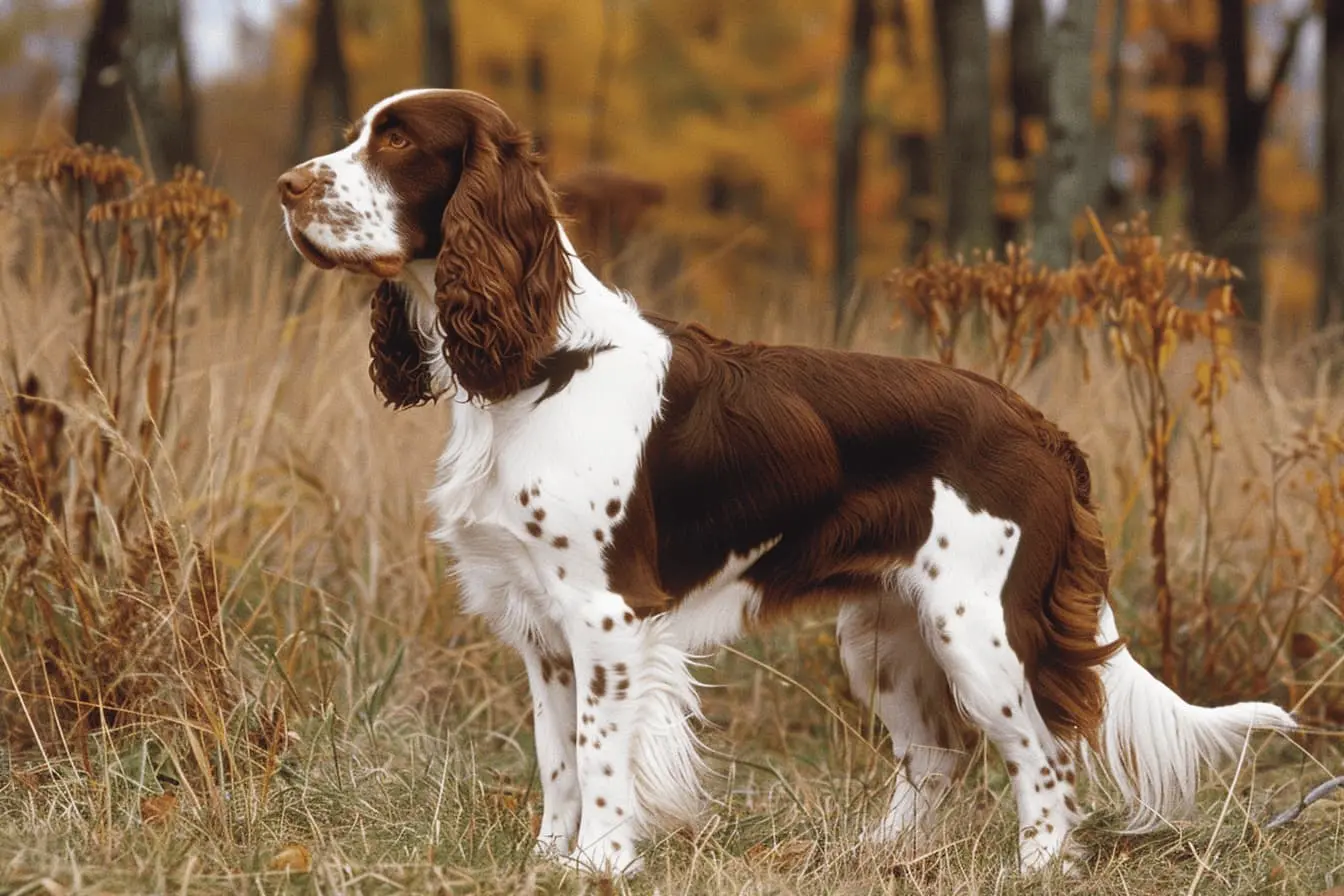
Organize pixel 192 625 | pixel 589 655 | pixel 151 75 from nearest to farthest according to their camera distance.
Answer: pixel 589 655 → pixel 192 625 → pixel 151 75

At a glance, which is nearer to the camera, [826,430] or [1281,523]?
[826,430]

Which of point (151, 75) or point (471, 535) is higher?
point (151, 75)

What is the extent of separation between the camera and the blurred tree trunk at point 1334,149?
36.6 ft

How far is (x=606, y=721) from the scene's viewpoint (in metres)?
3.14

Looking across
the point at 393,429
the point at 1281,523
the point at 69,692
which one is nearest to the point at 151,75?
the point at 393,429

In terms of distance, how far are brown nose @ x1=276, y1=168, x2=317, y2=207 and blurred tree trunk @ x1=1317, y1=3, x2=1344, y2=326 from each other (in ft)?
31.9

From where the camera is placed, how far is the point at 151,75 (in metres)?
6.04

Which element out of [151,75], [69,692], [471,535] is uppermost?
[151,75]

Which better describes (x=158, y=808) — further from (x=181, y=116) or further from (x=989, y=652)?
(x=181, y=116)

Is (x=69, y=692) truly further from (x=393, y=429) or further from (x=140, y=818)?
(x=393, y=429)

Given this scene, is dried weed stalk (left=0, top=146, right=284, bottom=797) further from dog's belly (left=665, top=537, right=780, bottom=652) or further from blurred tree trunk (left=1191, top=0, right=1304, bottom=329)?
blurred tree trunk (left=1191, top=0, right=1304, bottom=329)

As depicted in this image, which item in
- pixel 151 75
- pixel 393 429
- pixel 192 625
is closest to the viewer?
pixel 192 625

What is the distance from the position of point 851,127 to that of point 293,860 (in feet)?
35.2

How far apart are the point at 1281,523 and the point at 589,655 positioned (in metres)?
2.73
